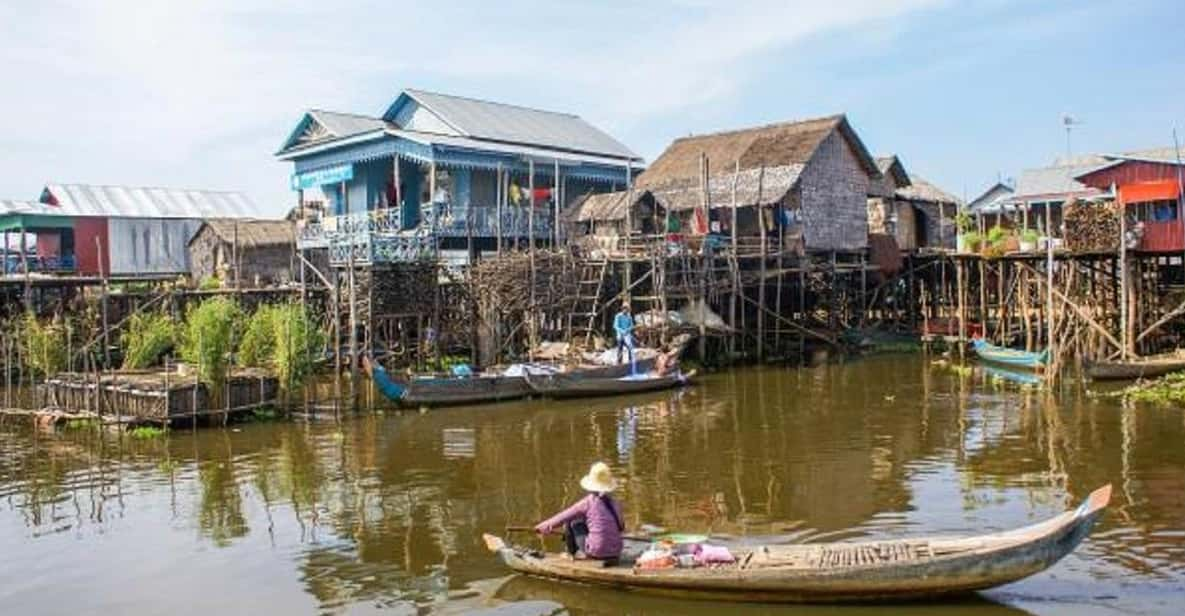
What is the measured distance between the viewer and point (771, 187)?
2986cm

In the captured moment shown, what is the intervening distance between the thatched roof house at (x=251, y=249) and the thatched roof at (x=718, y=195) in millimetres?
10629

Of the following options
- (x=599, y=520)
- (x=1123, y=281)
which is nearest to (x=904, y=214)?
(x=1123, y=281)

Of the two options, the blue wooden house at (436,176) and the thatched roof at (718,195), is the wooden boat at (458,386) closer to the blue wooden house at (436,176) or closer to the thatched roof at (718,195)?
the blue wooden house at (436,176)

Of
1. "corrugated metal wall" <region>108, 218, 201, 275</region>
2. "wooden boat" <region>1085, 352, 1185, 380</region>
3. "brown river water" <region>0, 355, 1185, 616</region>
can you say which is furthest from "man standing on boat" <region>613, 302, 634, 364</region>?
"corrugated metal wall" <region>108, 218, 201, 275</region>

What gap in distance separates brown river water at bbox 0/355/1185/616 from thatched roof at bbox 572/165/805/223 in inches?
343

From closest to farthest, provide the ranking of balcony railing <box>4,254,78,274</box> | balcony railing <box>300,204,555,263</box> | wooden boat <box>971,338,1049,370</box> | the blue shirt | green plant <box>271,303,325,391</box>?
green plant <box>271,303,325,391</box> < the blue shirt < wooden boat <box>971,338,1049,370</box> < balcony railing <box>300,204,555,263</box> < balcony railing <box>4,254,78,274</box>

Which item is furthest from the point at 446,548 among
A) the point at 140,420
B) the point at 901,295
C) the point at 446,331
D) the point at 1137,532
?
the point at 901,295

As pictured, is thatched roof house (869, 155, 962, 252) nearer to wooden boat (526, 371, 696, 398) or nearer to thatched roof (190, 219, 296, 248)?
wooden boat (526, 371, 696, 398)

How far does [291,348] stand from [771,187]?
15056 millimetres

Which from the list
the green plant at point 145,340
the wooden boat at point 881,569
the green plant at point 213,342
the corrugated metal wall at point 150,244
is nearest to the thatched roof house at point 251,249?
the corrugated metal wall at point 150,244

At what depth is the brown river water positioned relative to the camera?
388 inches

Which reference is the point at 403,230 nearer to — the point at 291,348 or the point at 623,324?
the point at 623,324

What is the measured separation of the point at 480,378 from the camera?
21562 mm

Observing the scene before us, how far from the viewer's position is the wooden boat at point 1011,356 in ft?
77.9
